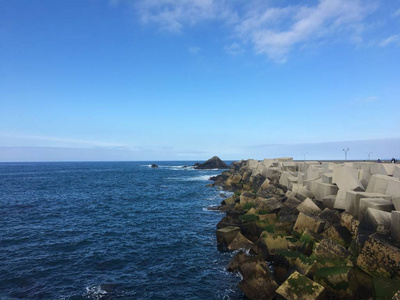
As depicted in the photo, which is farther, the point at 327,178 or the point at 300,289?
the point at 327,178

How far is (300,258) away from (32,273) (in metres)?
11.0

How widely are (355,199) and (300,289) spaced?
19.4ft

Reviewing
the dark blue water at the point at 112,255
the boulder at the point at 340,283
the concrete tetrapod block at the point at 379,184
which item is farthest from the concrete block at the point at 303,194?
the boulder at the point at 340,283

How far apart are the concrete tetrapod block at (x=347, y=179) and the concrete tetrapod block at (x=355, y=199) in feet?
4.59

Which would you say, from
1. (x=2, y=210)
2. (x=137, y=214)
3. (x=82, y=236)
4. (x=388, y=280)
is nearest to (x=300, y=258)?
(x=388, y=280)

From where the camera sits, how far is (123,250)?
1384 cm

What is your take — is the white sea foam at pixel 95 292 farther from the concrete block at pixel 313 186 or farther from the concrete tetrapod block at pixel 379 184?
the concrete tetrapod block at pixel 379 184

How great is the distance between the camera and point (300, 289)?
23.6 feet

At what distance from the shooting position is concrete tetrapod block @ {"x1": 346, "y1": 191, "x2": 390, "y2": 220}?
11.0 meters

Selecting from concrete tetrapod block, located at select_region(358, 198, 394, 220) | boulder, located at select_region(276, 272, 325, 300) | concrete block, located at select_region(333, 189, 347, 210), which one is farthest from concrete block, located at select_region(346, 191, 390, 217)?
boulder, located at select_region(276, 272, 325, 300)

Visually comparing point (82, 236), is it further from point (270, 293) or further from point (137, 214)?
point (270, 293)

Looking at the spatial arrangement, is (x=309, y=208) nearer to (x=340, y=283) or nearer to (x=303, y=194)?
(x=303, y=194)

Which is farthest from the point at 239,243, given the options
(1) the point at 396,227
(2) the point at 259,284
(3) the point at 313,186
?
(1) the point at 396,227

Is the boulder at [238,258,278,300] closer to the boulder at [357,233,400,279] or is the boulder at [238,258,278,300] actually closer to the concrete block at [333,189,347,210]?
the boulder at [357,233,400,279]
